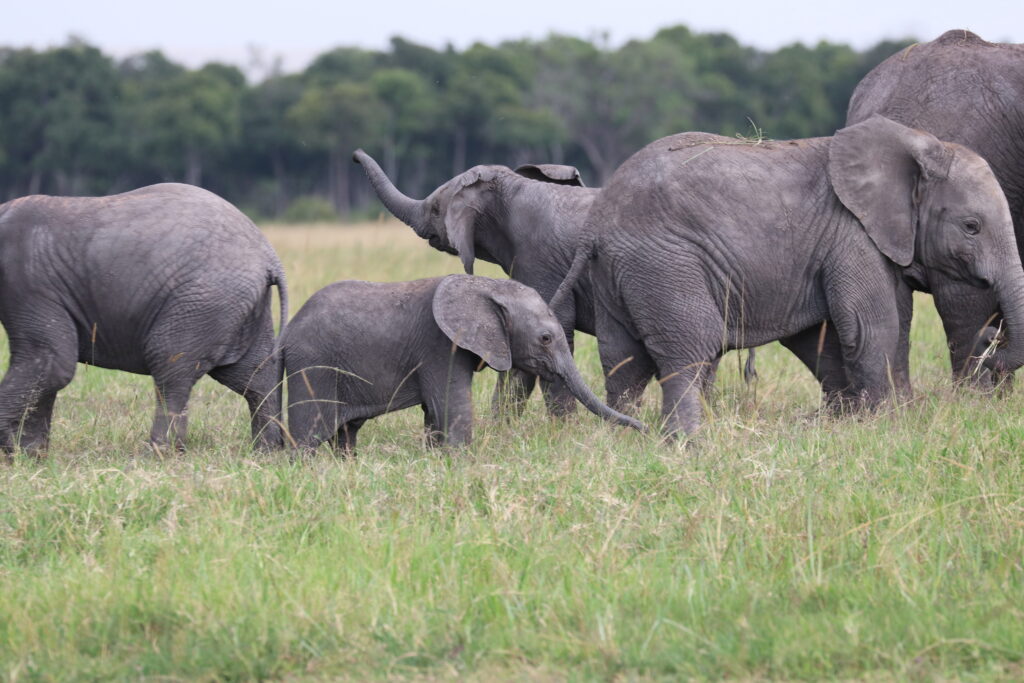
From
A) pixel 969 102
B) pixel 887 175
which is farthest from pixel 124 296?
pixel 969 102

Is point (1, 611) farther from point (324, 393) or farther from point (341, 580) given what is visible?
point (324, 393)

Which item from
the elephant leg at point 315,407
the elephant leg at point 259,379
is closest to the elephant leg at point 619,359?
the elephant leg at point 315,407

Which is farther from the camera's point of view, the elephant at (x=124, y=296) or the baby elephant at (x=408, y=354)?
the elephant at (x=124, y=296)

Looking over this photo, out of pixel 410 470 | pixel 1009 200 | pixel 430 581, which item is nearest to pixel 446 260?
pixel 1009 200

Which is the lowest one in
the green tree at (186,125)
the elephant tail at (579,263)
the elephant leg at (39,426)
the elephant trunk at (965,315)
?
the green tree at (186,125)

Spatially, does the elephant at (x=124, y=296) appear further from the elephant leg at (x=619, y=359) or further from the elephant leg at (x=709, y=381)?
the elephant leg at (x=709, y=381)

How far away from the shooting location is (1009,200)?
24.2 ft

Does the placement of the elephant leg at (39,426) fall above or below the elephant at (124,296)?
below

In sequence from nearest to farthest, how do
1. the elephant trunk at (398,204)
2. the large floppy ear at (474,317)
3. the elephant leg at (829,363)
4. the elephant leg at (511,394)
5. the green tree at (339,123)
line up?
1. the large floppy ear at (474,317)
2. the elephant leg at (829,363)
3. the elephant leg at (511,394)
4. the elephant trunk at (398,204)
5. the green tree at (339,123)

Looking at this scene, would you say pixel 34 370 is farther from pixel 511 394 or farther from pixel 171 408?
pixel 511 394

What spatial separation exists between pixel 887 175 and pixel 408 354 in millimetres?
2340

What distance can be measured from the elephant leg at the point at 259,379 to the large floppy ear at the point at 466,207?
4.29 ft

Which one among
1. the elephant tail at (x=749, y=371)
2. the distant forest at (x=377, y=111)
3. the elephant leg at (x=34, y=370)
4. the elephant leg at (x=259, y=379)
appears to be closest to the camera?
the elephant leg at (x=34, y=370)

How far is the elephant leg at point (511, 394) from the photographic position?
6852 millimetres
